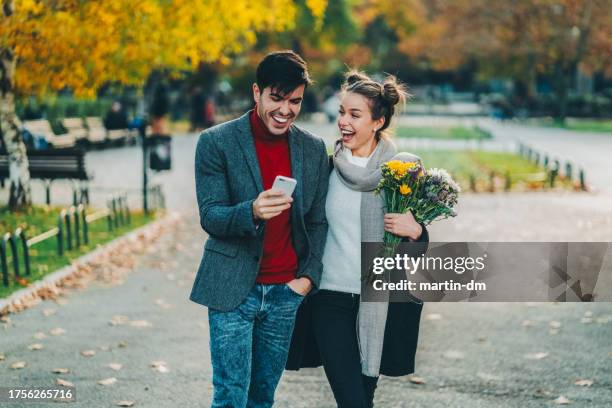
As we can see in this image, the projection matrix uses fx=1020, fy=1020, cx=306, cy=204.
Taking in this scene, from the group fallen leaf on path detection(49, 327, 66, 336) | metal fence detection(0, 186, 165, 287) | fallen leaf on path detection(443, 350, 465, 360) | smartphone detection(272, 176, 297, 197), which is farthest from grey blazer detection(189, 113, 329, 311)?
metal fence detection(0, 186, 165, 287)

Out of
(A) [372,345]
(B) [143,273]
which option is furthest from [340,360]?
(B) [143,273]

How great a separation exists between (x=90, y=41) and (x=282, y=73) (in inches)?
385

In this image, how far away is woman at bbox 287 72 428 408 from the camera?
4.43m

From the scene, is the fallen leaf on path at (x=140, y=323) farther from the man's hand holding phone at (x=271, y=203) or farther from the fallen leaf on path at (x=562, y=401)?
the man's hand holding phone at (x=271, y=203)

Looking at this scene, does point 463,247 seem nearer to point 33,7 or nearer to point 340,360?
point 340,360

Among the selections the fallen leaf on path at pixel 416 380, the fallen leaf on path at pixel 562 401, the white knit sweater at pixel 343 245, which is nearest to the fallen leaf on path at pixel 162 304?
the fallen leaf on path at pixel 416 380

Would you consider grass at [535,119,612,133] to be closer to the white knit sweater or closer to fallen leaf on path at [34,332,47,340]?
fallen leaf on path at [34,332,47,340]

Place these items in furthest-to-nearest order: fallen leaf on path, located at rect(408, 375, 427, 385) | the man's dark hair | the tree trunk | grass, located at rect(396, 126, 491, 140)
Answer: grass, located at rect(396, 126, 491, 140) < the tree trunk < fallen leaf on path, located at rect(408, 375, 427, 385) < the man's dark hair

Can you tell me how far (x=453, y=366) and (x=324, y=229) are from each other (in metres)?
3.10

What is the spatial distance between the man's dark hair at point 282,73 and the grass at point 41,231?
18.2 feet

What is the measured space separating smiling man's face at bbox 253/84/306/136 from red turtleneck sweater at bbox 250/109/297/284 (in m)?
0.07

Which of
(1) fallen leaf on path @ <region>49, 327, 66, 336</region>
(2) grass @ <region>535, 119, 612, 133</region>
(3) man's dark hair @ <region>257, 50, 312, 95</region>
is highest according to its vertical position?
(3) man's dark hair @ <region>257, 50, 312, 95</region>

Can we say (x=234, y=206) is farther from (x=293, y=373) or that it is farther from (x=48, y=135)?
(x=48, y=135)

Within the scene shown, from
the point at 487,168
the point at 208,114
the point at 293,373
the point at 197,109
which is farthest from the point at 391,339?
the point at 208,114
